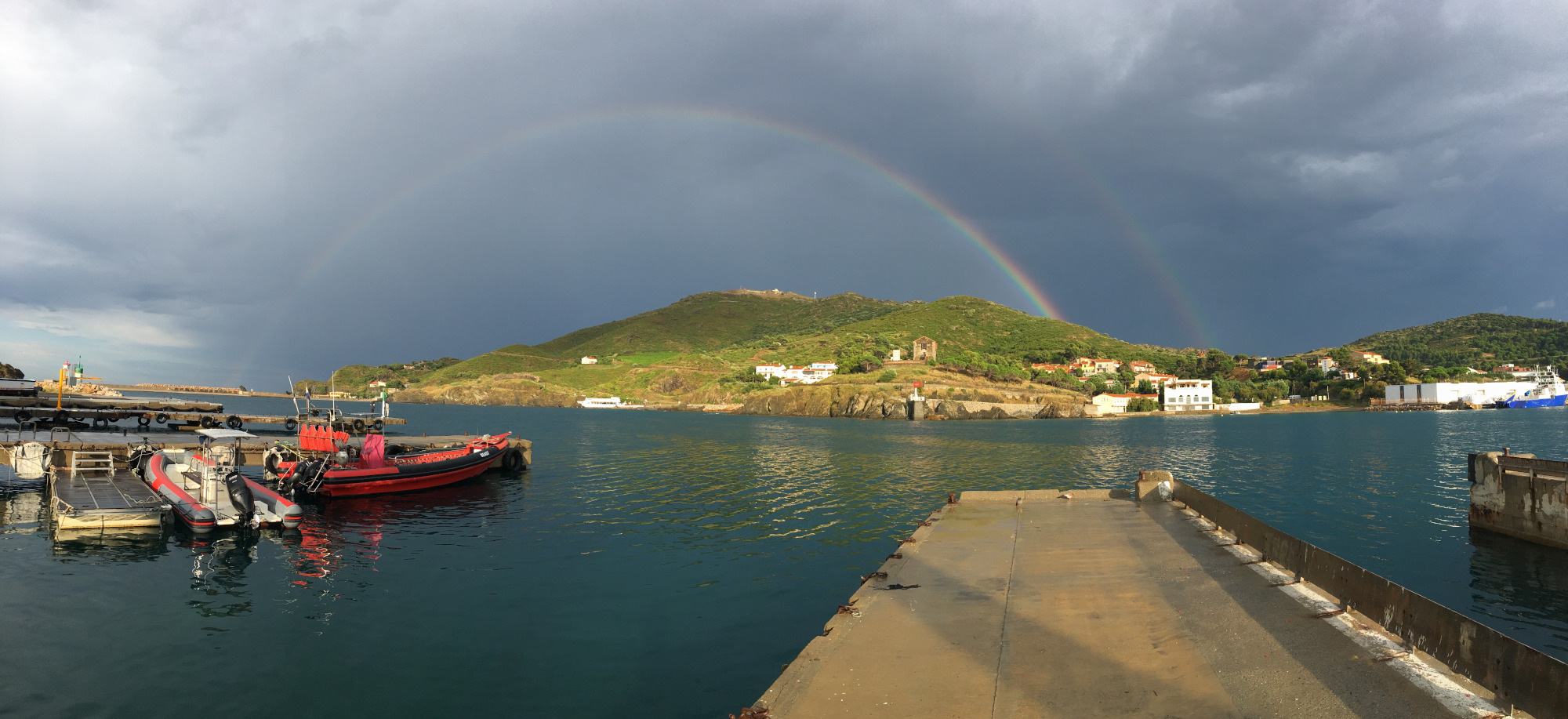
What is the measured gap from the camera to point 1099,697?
7105 millimetres

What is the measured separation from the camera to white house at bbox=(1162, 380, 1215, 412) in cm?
15450

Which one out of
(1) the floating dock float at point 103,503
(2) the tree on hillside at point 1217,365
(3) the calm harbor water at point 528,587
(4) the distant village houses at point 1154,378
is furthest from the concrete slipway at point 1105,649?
(2) the tree on hillside at point 1217,365

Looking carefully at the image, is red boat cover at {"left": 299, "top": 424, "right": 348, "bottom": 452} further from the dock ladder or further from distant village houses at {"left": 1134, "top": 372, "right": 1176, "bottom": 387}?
distant village houses at {"left": 1134, "top": 372, "right": 1176, "bottom": 387}

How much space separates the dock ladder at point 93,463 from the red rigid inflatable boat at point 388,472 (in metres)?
9.84

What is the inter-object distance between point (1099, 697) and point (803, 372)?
177282 mm

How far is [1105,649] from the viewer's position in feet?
28.1

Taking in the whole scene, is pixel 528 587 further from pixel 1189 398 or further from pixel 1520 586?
pixel 1189 398

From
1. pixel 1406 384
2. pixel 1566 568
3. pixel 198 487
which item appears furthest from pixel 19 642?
pixel 1406 384

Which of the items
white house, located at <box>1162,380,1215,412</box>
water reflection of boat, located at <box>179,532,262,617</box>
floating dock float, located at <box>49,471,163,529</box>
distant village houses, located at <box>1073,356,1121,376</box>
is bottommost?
water reflection of boat, located at <box>179,532,262,617</box>

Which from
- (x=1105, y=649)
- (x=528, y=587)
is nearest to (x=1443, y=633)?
(x=1105, y=649)

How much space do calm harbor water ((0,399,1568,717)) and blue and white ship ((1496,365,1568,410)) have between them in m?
168

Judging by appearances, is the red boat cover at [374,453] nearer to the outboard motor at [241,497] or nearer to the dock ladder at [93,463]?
the outboard motor at [241,497]

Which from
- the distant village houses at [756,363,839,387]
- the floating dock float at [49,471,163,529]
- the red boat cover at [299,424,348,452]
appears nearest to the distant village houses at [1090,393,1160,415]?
the distant village houses at [756,363,839,387]

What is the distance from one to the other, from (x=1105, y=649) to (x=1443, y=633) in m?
3.34
